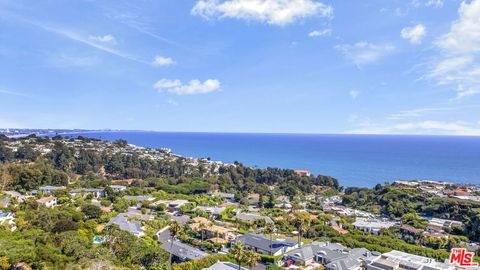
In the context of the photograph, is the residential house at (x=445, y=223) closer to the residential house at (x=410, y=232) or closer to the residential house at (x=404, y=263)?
the residential house at (x=410, y=232)

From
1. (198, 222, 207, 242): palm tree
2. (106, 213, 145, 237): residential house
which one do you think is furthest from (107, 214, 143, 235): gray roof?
(198, 222, 207, 242): palm tree

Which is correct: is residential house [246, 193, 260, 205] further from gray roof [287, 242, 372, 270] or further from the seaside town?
gray roof [287, 242, 372, 270]

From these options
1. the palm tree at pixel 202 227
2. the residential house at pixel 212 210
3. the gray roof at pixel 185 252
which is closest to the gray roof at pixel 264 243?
the palm tree at pixel 202 227

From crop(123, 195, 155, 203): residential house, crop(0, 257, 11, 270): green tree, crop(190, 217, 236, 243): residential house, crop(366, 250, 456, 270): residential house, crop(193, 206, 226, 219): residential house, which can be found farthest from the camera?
crop(123, 195, 155, 203): residential house

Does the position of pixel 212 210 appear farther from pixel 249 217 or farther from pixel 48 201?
pixel 48 201

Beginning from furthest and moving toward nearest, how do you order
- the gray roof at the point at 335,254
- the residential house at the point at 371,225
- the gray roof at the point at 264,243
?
the residential house at the point at 371,225 → the gray roof at the point at 264,243 → the gray roof at the point at 335,254

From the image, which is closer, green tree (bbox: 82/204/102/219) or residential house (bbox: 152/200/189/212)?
green tree (bbox: 82/204/102/219)

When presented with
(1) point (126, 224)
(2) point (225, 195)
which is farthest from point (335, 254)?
(2) point (225, 195)
